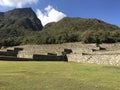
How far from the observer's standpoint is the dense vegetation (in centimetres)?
5094

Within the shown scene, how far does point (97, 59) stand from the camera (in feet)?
99.7

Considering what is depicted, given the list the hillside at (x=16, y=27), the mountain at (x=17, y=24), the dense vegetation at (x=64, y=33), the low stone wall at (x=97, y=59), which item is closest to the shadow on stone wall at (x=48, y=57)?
the low stone wall at (x=97, y=59)

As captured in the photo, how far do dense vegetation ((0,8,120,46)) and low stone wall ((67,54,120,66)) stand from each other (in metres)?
13.9

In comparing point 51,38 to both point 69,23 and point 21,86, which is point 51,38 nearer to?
point 69,23

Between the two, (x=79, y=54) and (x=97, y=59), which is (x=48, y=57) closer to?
(x=79, y=54)

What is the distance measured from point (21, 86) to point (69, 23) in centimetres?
8118

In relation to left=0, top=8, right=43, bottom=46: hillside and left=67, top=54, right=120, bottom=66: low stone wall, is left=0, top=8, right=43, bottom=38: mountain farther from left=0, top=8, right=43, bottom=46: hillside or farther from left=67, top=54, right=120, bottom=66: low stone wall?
left=67, top=54, right=120, bottom=66: low stone wall

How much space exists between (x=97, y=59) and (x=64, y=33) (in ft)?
106

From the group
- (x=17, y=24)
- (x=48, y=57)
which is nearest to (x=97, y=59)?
(x=48, y=57)

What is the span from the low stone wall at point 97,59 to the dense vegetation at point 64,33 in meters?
13.9

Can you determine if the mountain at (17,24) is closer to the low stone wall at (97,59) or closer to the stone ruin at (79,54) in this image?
the stone ruin at (79,54)

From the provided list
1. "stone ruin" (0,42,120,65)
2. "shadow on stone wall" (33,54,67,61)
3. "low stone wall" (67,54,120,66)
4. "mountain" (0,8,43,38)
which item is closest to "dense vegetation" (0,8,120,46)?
"mountain" (0,8,43,38)

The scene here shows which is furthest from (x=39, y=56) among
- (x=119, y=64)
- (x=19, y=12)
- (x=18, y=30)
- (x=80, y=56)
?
(x=19, y=12)

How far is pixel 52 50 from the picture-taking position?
45.9 meters
